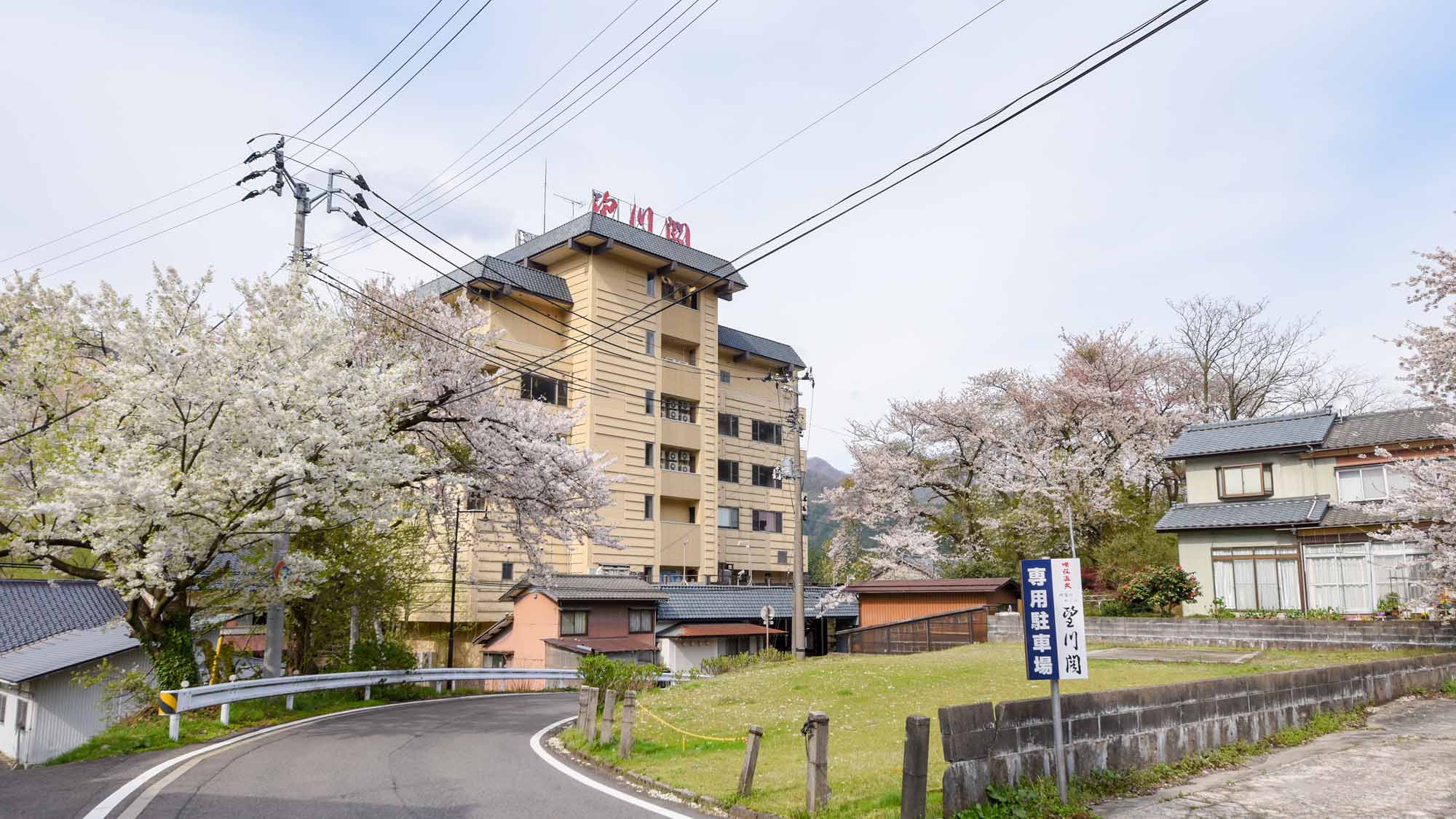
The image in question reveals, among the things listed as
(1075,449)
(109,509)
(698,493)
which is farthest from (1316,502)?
(109,509)

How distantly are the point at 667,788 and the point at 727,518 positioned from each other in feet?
130

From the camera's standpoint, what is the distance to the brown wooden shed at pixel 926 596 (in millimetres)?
31141

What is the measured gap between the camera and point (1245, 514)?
29.7 metres

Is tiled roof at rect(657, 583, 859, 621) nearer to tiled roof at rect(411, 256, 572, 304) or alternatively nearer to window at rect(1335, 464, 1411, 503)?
tiled roof at rect(411, 256, 572, 304)

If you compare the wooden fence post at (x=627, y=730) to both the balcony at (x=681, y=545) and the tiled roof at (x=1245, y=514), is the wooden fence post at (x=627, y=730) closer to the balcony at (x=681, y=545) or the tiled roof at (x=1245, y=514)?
the tiled roof at (x=1245, y=514)

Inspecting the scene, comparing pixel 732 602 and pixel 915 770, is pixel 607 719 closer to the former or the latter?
pixel 915 770

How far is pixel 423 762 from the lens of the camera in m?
12.4

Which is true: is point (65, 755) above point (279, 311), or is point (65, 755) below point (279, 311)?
below

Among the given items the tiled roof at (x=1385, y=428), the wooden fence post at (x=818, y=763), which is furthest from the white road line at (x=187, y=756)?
the tiled roof at (x=1385, y=428)

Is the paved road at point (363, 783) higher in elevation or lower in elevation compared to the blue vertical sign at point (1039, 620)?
lower

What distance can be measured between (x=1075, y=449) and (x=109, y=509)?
36166 mm

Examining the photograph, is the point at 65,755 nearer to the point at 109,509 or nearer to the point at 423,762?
the point at 109,509

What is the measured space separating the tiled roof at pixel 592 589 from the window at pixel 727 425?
1308 cm

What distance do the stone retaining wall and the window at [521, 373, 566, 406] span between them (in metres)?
31.0
